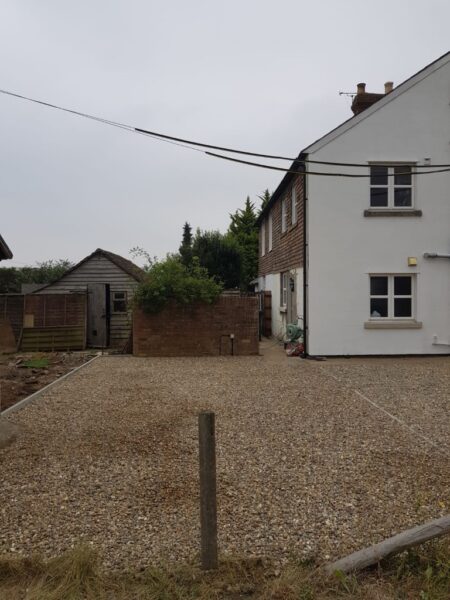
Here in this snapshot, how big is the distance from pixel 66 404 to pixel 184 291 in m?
6.24

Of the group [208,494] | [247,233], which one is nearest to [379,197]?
[208,494]

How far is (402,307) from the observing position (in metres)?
13.1

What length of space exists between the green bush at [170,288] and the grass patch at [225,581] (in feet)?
34.3

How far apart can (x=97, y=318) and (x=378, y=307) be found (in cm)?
949

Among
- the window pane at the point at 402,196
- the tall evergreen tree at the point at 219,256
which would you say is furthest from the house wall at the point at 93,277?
the window pane at the point at 402,196

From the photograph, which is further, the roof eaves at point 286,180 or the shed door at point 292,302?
the shed door at point 292,302

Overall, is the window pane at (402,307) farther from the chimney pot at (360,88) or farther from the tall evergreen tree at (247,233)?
the tall evergreen tree at (247,233)

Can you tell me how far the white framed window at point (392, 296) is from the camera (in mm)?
13008

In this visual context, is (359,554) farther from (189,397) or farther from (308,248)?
(308,248)

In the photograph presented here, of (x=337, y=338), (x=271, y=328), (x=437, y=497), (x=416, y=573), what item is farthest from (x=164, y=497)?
(x=271, y=328)

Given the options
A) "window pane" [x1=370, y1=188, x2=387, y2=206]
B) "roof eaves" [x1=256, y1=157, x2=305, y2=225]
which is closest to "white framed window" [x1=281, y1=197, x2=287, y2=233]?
"roof eaves" [x1=256, y1=157, x2=305, y2=225]

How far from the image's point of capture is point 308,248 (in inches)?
509

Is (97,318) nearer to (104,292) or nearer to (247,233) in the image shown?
(104,292)

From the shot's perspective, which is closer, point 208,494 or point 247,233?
point 208,494
